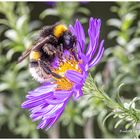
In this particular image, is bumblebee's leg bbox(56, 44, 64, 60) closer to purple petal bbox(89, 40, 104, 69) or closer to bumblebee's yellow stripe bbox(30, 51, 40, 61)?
bumblebee's yellow stripe bbox(30, 51, 40, 61)

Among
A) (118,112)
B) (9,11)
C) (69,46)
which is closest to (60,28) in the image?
(69,46)

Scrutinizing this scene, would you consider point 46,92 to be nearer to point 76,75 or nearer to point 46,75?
point 46,75

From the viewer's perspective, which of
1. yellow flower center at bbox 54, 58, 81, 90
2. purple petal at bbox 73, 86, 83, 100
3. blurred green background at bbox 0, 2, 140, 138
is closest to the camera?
purple petal at bbox 73, 86, 83, 100

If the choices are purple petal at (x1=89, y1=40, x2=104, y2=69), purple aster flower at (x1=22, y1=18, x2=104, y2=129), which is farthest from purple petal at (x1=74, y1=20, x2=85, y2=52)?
purple petal at (x1=89, y1=40, x2=104, y2=69)

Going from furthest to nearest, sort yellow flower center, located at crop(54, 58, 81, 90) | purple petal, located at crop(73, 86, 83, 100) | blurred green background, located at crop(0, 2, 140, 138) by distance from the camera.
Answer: blurred green background, located at crop(0, 2, 140, 138)
yellow flower center, located at crop(54, 58, 81, 90)
purple petal, located at crop(73, 86, 83, 100)

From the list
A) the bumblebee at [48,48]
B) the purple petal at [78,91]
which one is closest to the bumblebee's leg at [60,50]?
the bumblebee at [48,48]

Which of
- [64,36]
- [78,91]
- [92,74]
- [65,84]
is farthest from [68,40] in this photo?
[92,74]

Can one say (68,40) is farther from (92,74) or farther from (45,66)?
(92,74)
